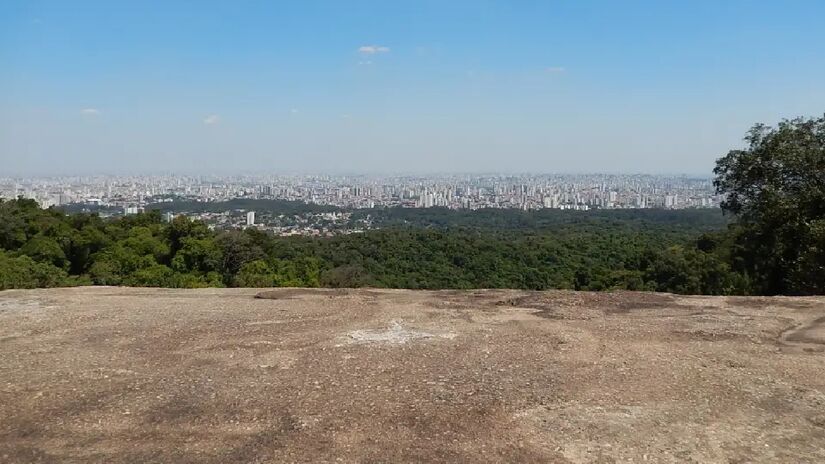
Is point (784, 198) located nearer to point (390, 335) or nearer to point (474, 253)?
point (390, 335)

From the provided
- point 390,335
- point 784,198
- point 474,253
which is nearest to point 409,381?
point 390,335

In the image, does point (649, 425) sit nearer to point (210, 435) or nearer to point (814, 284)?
point (210, 435)

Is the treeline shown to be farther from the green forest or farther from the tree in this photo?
the tree

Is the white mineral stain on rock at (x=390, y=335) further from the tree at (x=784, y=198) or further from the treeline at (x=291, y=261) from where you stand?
the treeline at (x=291, y=261)

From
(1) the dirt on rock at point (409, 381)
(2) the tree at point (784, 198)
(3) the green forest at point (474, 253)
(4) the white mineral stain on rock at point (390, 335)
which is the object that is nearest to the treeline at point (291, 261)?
(3) the green forest at point (474, 253)

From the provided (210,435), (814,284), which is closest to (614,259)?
(814,284)
